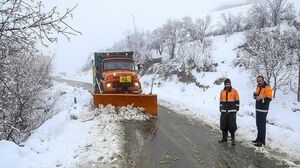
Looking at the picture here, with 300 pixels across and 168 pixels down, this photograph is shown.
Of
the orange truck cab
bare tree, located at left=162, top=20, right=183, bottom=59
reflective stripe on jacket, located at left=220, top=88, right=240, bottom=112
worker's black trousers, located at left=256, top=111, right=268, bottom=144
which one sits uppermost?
bare tree, located at left=162, top=20, right=183, bottom=59

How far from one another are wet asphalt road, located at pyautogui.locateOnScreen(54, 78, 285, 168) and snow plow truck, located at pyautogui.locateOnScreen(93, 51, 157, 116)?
71.0 inches

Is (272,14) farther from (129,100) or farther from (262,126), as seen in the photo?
(262,126)

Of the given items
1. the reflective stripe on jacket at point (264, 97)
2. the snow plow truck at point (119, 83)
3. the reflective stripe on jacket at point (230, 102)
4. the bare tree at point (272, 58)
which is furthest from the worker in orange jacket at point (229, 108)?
the bare tree at point (272, 58)

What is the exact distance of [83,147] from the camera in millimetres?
9188

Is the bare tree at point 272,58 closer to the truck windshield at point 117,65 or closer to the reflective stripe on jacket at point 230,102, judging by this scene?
the truck windshield at point 117,65

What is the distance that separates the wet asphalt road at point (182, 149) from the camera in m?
7.90

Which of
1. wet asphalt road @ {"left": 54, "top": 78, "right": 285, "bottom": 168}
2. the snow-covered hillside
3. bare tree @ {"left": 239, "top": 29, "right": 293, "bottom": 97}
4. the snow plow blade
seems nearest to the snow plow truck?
the snow plow blade

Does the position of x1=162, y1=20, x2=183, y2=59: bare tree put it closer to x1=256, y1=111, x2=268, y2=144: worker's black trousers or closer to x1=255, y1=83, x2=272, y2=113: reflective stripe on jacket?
x1=255, y1=83, x2=272, y2=113: reflective stripe on jacket

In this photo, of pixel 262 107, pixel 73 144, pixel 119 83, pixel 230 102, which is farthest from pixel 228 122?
pixel 119 83

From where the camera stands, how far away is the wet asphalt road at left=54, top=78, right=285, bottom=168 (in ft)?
25.9

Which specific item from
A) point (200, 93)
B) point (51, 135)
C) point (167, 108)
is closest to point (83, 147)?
point (51, 135)

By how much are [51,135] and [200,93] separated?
17005mm

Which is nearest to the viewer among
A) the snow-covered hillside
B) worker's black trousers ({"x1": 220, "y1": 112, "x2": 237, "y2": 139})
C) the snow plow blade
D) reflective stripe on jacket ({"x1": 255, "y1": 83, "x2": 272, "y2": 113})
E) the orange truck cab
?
the snow-covered hillside

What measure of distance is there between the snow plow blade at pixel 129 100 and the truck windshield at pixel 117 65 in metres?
3.26
